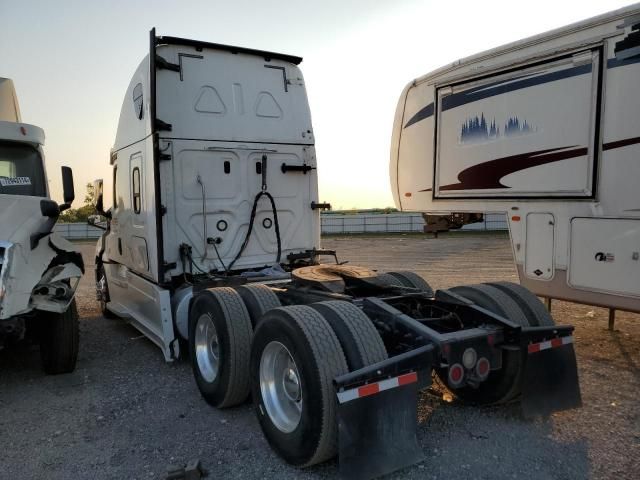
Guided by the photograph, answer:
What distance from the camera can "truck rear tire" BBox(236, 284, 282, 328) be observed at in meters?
4.59

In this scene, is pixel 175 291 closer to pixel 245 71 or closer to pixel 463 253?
pixel 245 71

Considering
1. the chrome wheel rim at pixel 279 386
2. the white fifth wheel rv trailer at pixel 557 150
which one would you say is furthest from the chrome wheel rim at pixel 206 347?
the white fifth wheel rv trailer at pixel 557 150

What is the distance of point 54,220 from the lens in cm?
549

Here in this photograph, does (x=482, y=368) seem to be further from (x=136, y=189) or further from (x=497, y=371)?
(x=136, y=189)

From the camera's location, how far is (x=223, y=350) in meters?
4.48

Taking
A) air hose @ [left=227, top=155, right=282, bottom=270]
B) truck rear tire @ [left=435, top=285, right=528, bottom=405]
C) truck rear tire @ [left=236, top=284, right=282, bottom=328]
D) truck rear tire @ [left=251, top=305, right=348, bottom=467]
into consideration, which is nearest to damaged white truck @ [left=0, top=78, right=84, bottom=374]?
air hose @ [left=227, top=155, right=282, bottom=270]

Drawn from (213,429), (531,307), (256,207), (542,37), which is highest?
(542,37)

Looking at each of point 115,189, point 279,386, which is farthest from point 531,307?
point 115,189

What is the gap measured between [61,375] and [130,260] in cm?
181

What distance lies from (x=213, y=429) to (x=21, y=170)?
→ 3.72m

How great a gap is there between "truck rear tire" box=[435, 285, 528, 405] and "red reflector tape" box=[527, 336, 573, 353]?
0.10m

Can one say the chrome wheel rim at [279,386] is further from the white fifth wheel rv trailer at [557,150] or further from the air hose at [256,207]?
the white fifth wheel rv trailer at [557,150]

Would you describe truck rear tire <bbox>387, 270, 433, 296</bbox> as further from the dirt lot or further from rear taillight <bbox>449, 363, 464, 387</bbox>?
rear taillight <bbox>449, 363, 464, 387</bbox>

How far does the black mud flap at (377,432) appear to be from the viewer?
3.09 metres
